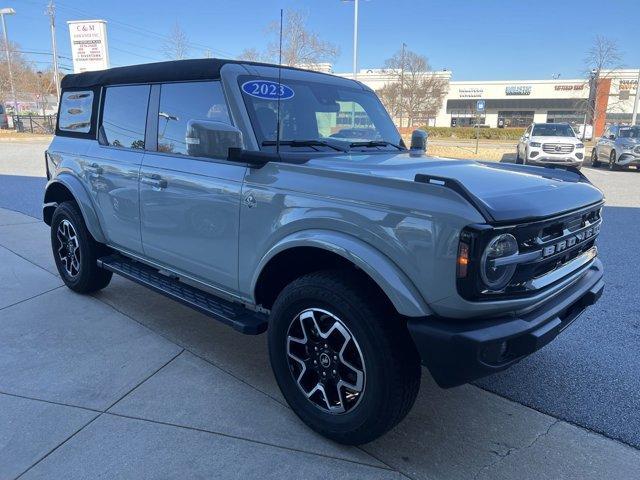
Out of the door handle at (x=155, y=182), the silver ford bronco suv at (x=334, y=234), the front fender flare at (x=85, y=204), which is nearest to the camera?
the silver ford bronco suv at (x=334, y=234)

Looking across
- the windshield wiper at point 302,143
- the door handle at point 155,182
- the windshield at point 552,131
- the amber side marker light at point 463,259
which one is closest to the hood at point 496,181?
the amber side marker light at point 463,259

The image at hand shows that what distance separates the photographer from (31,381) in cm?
336

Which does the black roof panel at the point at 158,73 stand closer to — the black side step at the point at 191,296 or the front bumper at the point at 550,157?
the black side step at the point at 191,296

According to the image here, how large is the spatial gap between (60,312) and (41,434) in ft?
6.38

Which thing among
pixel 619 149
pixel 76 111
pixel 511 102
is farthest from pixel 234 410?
pixel 511 102

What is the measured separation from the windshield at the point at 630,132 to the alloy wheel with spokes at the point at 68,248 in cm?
1923

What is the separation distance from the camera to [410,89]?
3788 centimetres

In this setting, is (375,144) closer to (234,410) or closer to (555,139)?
(234,410)

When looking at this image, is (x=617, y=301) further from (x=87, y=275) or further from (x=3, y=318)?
(x=3, y=318)

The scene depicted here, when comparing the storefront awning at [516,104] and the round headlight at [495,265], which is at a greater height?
the storefront awning at [516,104]

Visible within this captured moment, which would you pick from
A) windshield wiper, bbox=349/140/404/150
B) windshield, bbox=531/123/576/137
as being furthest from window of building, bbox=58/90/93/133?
windshield, bbox=531/123/576/137

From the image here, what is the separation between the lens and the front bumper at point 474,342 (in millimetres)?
2211

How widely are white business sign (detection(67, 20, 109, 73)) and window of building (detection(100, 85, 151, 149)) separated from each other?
3425 centimetres

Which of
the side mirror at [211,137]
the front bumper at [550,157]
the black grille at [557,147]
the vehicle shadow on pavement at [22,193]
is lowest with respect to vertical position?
the vehicle shadow on pavement at [22,193]
